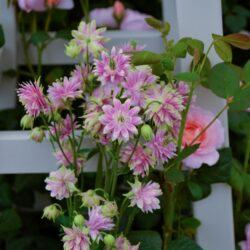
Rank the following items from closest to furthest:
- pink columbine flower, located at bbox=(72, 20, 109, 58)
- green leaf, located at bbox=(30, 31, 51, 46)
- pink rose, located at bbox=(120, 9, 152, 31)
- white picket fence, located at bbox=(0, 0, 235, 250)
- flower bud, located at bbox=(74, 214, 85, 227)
Answer: flower bud, located at bbox=(74, 214, 85, 227)
pink columbine flower, located at bbox=(72, 20, 109, 58)
white picket fence, located at bbox=(0, 0, 235, 250)
green leaf, located at bbox=(30, 31, 51, 46)
pink rose, located at bbox=(120, 9, 152, 31)

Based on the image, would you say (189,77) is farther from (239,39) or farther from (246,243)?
(246,243)

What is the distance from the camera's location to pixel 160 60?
1014 millimetres

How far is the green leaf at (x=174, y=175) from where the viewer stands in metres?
1.03

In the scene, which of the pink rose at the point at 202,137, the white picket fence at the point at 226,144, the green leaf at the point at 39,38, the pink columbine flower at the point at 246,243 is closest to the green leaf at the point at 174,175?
the pink rose at the point at 202,137

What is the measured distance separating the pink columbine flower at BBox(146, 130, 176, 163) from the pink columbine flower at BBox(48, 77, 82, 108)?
0.13 meters

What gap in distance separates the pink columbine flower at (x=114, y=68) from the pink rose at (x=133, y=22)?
612mm

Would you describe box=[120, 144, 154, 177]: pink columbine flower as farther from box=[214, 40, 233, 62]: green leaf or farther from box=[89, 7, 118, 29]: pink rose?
box=[89, 7, 118, 29]: pink rose

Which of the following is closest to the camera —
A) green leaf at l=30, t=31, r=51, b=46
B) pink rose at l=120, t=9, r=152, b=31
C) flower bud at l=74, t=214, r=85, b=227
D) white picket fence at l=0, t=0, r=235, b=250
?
flower bud at l=74, t=214, r=85, b=227

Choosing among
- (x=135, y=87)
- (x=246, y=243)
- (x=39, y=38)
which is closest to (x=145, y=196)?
(x=135, y=87)

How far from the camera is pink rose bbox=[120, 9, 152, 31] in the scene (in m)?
1.54

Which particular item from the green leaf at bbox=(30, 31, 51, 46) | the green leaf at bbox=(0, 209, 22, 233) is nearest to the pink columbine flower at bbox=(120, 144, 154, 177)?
the green leaf at bbox=(0, 209, 22, 233)

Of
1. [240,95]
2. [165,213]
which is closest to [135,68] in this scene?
[240,95]

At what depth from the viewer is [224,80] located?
41.4 inches

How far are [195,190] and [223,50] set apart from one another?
0.25m
